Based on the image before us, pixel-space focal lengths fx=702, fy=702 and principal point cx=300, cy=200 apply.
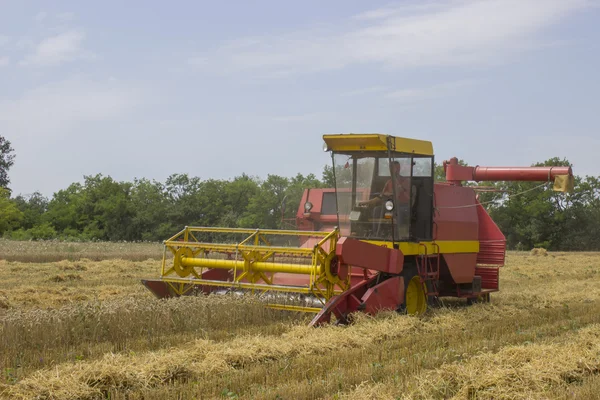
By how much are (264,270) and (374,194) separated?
1860mm

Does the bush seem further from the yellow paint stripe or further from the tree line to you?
the yellow paint stripe

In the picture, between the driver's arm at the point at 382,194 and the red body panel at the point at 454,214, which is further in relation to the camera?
the red body panel at the point at 454,214

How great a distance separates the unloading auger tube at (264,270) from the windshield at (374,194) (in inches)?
22.0

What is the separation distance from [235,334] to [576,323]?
4.13 m

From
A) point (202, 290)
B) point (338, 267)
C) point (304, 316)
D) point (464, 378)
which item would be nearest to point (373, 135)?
point (338, 267)

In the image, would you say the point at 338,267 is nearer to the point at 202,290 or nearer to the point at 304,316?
the point at 304,316

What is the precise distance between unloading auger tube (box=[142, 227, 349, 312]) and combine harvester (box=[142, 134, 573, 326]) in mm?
14

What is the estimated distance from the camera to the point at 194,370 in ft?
18.1

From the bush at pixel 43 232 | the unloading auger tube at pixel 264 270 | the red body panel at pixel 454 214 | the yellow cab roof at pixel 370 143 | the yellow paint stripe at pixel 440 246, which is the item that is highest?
the yellow cab roof at pixel 370 143

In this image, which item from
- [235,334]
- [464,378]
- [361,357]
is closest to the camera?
[464,378]

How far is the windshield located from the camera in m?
9.33

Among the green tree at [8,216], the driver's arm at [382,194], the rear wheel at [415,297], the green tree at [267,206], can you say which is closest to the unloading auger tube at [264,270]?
the driver's arm at [382,194]

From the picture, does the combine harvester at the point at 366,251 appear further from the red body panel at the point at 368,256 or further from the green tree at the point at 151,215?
the green tree at the point at 151,215

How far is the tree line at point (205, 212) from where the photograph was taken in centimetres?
4081
